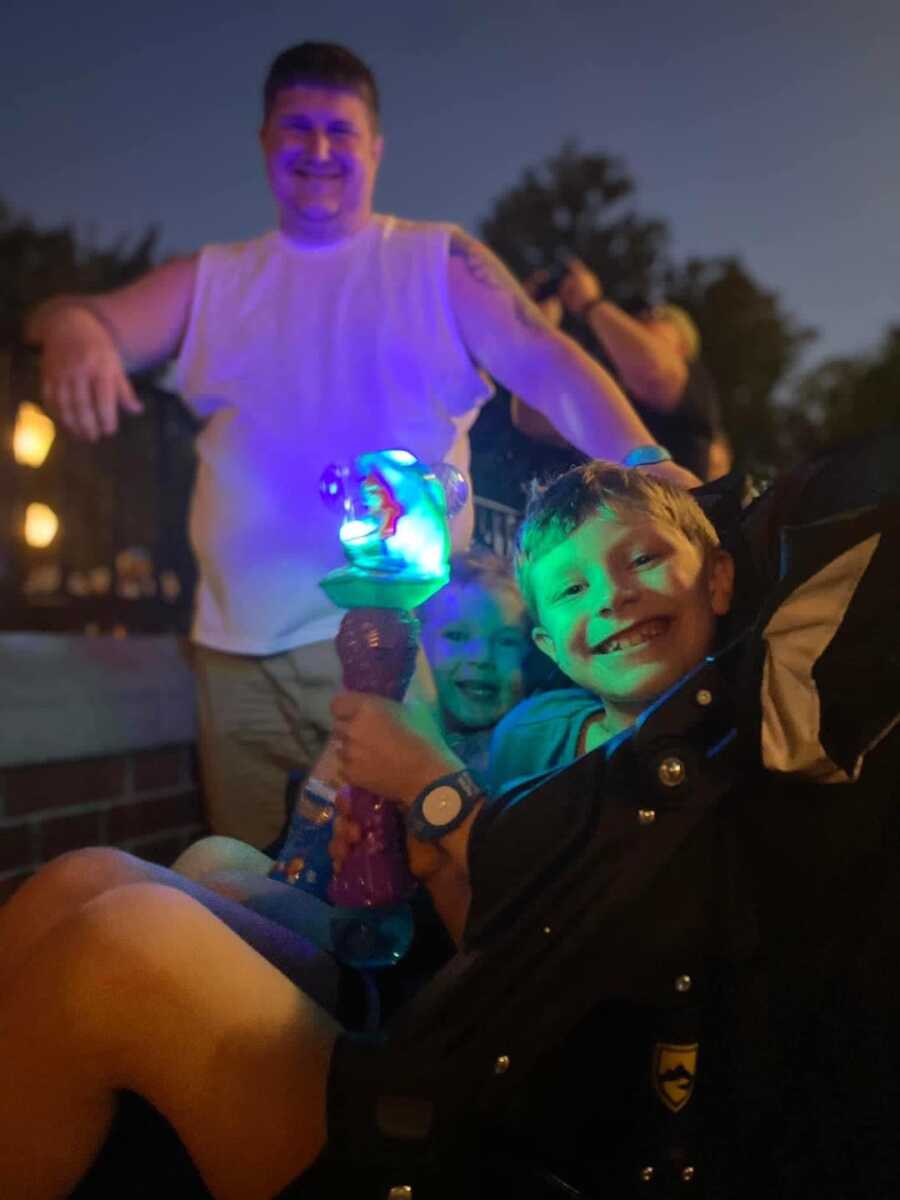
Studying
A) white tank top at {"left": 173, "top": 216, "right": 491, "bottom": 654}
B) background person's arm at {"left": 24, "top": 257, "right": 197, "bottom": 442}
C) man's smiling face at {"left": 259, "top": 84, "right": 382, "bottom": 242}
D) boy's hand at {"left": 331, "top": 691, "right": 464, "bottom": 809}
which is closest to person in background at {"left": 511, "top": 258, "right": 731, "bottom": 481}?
white tank top at {"left": 173, "top": 216, "right": 491, "bottom": 654}

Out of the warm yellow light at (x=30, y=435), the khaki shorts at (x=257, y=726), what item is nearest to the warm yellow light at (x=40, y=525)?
the warm yellow light at (x=30, y=435)

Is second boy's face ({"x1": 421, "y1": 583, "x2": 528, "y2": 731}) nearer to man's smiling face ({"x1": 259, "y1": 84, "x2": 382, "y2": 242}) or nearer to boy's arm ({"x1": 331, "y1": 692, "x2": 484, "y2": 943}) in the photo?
boy's arm ({"x1": 331, "y1": 692, "x2": 484, "y2": 943})

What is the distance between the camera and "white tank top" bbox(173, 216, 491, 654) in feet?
5.85

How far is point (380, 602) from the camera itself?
1297 mm

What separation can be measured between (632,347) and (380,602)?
40.4 inches

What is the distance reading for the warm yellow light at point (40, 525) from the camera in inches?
107

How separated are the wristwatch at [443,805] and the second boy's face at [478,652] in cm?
53

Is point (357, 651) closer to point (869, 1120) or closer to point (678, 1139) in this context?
point (678, 1139)

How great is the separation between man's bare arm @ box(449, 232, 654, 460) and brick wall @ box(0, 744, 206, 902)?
1.21 meters

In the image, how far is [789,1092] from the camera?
1028 millimetres

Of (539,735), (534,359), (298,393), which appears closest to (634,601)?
(539,735)

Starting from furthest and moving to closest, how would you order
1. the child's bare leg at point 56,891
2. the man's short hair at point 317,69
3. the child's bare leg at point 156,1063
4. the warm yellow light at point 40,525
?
1. the warm yellow light at point 40,525
2. the man's short hair at point 317,69
3. the child's bare leg at point 56,891
4. the child's bare leg at point 156,1063

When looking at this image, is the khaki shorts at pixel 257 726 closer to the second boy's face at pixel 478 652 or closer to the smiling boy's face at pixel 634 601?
the second boy's face at pixel 478 652

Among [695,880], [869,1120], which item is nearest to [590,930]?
[695,880]
